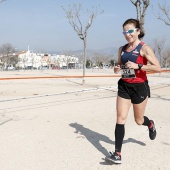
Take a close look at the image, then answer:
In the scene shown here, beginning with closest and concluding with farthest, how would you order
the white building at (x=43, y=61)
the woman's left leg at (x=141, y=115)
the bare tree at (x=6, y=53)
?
the woman's left leg at (x=141, y=115) → the bare tree at (x=6, y=53) → the white building at (x=43, y=61)

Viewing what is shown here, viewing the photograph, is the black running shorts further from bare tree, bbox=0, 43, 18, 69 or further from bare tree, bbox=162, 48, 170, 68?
bare tree, bbox=0, 43, 18, 69

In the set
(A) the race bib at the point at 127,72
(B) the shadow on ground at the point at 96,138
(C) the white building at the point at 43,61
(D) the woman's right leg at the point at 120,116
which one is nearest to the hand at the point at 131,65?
(A) the race bib at the point at 127,72

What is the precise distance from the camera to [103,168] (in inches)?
126

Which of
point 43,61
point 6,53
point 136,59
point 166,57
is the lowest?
point 136,59

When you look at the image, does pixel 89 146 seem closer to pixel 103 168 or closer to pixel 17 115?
pixel 103 168

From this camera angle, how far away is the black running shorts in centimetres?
346

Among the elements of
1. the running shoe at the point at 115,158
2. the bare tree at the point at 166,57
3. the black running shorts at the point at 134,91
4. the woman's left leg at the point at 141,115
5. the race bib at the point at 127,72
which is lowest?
the running shoe at the point at 115,158

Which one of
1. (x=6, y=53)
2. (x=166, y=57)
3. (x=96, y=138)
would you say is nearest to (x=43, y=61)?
(x=6, y=53)

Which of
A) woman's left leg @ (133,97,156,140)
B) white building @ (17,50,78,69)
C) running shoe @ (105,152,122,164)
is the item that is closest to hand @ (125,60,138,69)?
woman's left leg @ (133,97,156,140)

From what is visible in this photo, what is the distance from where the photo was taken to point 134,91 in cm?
348

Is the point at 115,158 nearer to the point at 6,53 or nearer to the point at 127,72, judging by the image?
the point at 127,72

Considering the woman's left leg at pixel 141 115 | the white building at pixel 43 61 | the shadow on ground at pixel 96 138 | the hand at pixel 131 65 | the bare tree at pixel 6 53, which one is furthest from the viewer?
the white building at pixel 43 61

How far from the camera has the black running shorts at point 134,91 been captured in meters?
3.46

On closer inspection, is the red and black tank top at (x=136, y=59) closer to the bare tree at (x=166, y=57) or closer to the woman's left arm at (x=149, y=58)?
the woman's left arm at (x=149, y=58)
